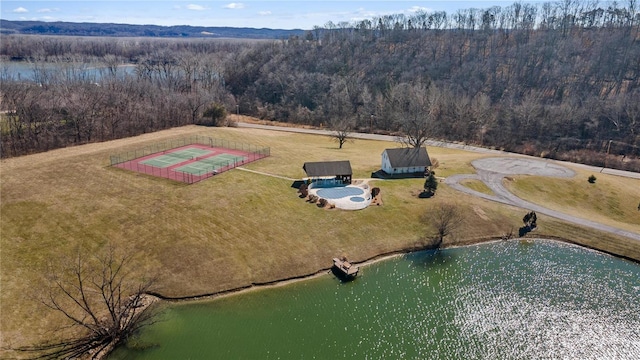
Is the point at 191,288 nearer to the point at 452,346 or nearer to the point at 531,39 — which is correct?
the point at 452,346

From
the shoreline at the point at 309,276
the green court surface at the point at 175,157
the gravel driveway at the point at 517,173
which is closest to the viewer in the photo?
the shoreline at the point at 309,276

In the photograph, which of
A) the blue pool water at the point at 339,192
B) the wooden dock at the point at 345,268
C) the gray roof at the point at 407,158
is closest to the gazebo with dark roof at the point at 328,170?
the blue pool water at the point at 339,192

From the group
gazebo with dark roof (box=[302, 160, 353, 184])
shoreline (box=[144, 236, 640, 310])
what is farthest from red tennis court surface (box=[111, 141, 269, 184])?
shoreline (box=[144, 236, 640, 310])

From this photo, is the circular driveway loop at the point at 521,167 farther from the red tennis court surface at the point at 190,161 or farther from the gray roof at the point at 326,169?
the red tennis court surface at the point at 190,161

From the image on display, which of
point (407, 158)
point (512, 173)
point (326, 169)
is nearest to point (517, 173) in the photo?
point (512, 173)

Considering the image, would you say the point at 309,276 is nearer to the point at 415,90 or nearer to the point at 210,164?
the point at 210,164

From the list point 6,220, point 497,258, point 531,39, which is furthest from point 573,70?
point 6,220
